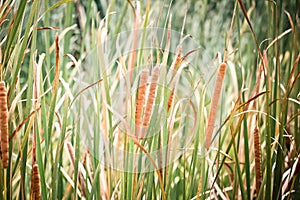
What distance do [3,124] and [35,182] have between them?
4.3 inches

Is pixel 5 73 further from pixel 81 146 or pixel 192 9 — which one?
pixel 192 9

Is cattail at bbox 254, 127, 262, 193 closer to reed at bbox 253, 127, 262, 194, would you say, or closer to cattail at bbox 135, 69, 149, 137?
reed at bbox 253, 127, 262, 194

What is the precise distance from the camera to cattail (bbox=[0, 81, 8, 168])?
0.65m

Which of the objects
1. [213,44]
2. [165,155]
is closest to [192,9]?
[213,44]

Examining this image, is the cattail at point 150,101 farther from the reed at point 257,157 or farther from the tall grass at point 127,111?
the reed at point 257,157

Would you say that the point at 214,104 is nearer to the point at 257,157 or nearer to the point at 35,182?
the point at 257,157

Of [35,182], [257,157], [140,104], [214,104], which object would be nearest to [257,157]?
[257,157]

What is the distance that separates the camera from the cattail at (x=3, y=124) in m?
0.65

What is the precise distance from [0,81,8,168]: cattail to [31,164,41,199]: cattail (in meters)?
0.04

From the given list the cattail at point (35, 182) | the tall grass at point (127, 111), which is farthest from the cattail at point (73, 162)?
the cattail at point (35, 182)

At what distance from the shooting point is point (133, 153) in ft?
2.52

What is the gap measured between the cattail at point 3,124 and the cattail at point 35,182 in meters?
0.04

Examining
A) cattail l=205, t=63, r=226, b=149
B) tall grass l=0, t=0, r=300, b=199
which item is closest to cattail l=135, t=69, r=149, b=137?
tall grass l=0, t=0, r=300, b=199

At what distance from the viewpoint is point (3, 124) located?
26.1 inches
